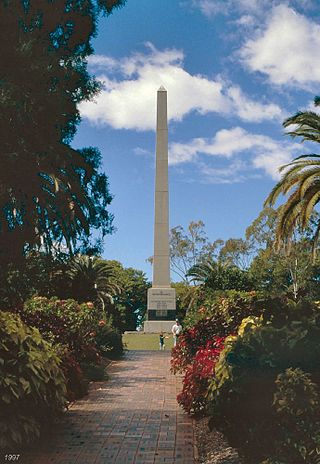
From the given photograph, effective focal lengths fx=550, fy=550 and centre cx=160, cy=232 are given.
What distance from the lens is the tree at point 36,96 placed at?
311 inches

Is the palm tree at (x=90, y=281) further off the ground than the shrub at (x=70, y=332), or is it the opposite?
the palm tree at (x=90, y=281)

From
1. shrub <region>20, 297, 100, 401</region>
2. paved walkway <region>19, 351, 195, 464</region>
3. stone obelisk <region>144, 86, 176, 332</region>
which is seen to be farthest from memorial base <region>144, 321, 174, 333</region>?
paved walkway <region>19, 351, 195, 464</region>

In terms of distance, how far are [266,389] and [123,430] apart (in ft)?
9.11

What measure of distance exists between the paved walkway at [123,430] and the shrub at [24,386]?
15.8 inches

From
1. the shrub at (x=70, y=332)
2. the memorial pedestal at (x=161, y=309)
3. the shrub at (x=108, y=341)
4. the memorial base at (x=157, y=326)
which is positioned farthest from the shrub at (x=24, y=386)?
the memorial base at (x=157, y=326)

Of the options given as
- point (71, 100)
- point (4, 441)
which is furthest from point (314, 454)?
point (71, 100)

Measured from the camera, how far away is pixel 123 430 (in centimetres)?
721

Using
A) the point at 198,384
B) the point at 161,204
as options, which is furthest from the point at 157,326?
the point at 198,384

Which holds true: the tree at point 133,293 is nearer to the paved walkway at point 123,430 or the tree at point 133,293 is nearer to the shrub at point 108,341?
the shrub at point 108,341

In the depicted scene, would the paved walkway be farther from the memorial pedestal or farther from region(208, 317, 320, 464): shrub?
the memorial pedestal

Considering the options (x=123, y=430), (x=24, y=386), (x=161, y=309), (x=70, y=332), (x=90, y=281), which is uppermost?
(x=90, y=281)

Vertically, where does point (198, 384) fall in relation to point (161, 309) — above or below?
below

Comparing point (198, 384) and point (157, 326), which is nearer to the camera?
point (198, 384)

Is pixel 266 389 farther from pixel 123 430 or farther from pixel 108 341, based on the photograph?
pixel 108 341
